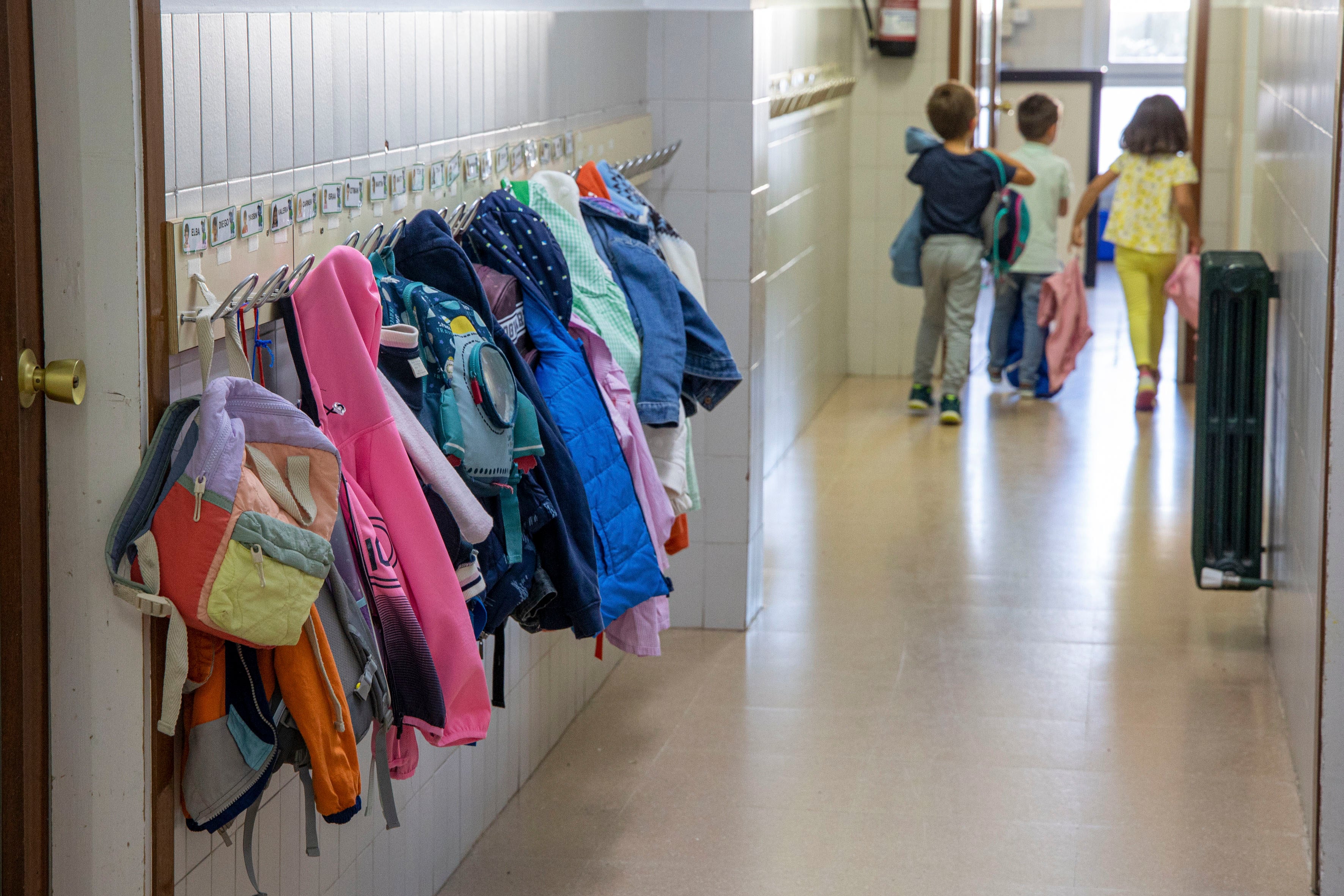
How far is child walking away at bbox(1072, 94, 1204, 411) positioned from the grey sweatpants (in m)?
0.69

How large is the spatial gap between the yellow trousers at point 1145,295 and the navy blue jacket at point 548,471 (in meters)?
5.50

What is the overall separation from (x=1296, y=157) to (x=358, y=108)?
2411 mm

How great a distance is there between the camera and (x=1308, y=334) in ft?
11.2

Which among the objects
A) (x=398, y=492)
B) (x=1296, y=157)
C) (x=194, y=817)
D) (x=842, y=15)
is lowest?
(x=194, y=817)

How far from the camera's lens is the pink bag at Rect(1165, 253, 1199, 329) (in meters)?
6.59

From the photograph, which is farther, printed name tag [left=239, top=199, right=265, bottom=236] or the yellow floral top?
the yellow floral top

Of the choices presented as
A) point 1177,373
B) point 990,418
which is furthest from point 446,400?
point 1177,373

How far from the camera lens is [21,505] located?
1.83m

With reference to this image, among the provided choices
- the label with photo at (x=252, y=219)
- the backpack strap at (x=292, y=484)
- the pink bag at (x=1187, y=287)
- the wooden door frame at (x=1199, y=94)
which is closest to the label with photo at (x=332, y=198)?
the label with photo at (x=252, y=219)

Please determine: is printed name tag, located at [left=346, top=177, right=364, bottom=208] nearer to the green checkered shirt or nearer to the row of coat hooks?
the row of coat hooks

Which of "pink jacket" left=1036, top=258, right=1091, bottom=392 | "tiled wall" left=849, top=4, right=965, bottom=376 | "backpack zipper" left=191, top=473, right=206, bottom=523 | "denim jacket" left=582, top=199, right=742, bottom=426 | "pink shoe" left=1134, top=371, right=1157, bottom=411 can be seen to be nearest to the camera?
"backpack zipper" left=191, top=473, right=206, bottom=523

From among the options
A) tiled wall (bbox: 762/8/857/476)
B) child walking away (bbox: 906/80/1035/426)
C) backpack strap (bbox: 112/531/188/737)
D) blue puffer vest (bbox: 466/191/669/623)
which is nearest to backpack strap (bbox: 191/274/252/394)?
backpack strap (bbox: 112/531/188/737)

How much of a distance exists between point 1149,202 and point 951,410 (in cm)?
138

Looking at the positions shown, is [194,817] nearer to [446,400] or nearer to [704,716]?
[446,400]
